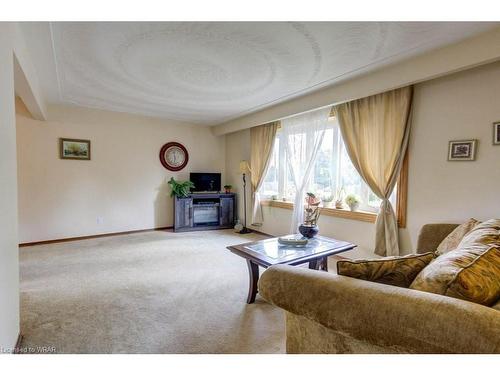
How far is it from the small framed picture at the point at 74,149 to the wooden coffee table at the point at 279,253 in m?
3.61

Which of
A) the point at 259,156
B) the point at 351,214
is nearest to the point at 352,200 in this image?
the point at 351,214

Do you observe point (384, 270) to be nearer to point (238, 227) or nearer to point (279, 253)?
point (279, 253)

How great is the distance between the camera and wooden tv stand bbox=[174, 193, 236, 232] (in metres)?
5.12

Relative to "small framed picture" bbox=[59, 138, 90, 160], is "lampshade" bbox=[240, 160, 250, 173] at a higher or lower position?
lower

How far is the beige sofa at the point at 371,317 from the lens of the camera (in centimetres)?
78

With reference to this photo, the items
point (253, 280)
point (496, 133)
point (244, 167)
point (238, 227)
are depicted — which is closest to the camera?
point (496, 133)

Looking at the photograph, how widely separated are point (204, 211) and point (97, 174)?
2086 millimetres

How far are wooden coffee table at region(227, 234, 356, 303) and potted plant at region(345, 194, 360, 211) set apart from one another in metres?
1.00

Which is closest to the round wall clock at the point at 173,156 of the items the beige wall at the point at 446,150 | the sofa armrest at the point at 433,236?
the beige wall at the point at 446,150

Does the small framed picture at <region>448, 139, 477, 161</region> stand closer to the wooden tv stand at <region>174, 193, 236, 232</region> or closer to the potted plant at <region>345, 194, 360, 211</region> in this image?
the potted plant at <region>345, 194, 360, 211</region>

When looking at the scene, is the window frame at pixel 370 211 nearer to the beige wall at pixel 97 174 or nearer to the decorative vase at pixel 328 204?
the decorative vase at pixel 328 204

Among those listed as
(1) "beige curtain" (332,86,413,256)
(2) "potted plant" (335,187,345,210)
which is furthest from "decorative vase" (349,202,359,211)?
(1) "beige curtain" (332,86,413,256)

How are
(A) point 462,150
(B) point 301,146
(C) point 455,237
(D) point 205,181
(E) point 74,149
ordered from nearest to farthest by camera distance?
(C) point 455,237 → (A) point 462,150 → (B) point 301,146 → (E) point 74,149 → (D) point 205,181

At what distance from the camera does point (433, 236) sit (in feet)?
7.68
